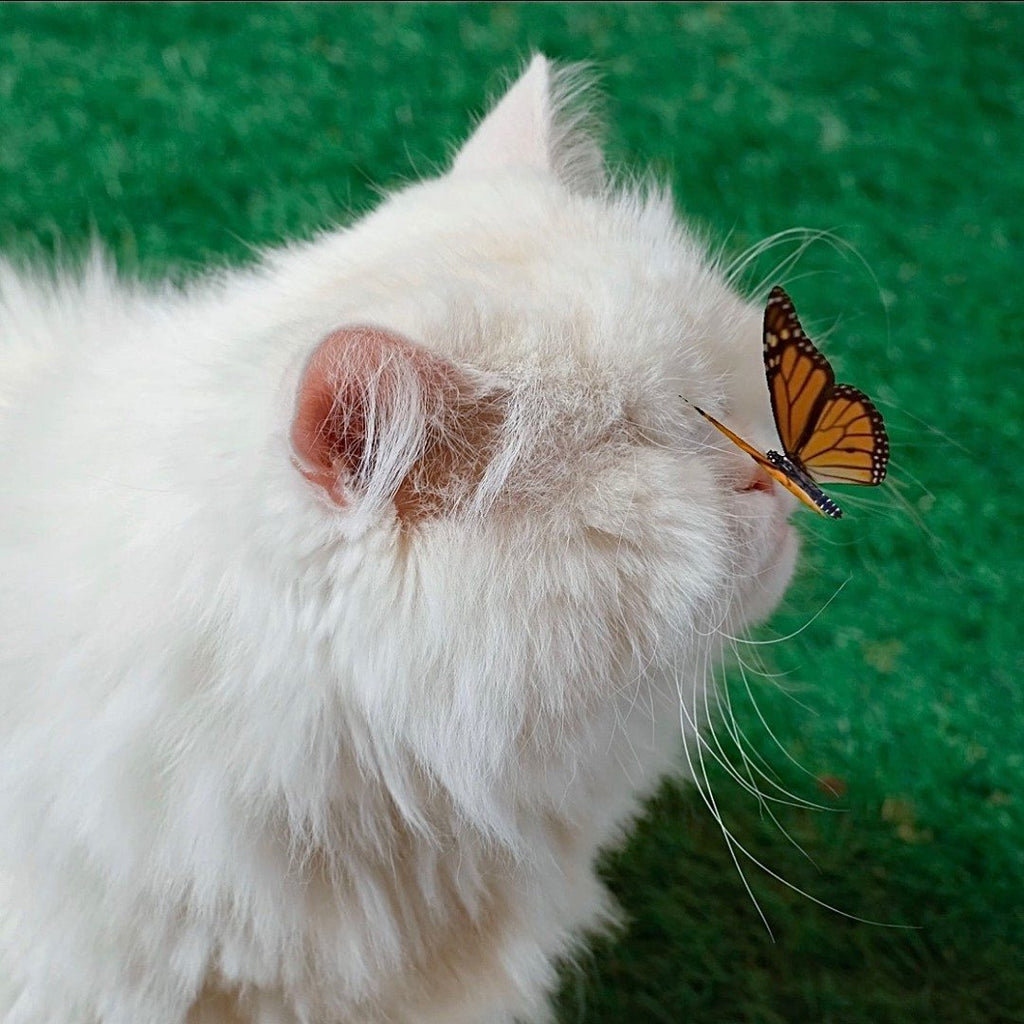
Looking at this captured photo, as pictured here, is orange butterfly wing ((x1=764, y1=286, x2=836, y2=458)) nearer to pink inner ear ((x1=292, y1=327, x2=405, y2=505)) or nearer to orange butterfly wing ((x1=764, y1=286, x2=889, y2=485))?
orange butterfly wing ((x1=764, y1=286, x2=889, y2=485))

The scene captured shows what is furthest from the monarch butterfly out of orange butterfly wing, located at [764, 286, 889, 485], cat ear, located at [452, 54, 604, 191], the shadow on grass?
the shadow on grass

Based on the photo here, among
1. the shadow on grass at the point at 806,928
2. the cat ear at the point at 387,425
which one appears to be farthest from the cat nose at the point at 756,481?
the shadow on grass at the point at 806,928

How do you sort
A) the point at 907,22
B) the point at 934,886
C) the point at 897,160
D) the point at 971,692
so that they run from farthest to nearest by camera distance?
the point at 907,22 < the point at 897,160 < the point at 971,692 < the point at 934,886

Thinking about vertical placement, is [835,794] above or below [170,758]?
below

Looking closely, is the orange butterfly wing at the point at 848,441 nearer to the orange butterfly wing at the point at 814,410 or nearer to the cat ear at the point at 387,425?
the orange butterfly wing at the point at 814,410

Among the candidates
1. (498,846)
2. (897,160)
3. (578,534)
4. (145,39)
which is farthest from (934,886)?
(145,39)

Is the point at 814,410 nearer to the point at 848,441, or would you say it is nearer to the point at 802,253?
the point at 848,441

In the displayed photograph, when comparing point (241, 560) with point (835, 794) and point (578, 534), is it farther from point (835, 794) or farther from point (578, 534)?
point (835, 794)
